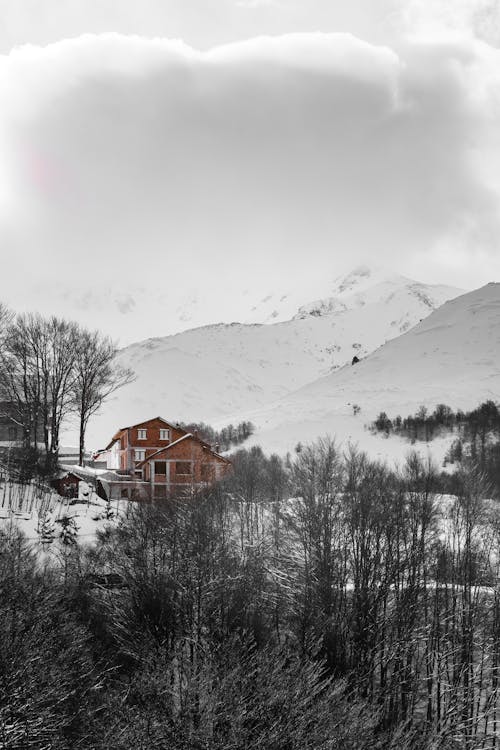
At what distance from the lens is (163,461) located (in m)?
68.4

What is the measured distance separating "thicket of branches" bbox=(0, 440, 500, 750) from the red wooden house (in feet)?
34.5

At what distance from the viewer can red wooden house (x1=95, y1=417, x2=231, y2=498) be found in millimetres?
66000

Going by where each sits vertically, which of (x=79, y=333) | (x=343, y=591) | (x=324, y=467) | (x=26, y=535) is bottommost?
(x=343, y=591)

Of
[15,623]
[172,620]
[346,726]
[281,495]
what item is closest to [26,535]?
[172,620]

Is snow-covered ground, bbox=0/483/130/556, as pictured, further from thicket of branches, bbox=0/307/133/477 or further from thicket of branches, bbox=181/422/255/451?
thicket of branches, bbox=181/422/255/451

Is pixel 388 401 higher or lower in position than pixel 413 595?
higher

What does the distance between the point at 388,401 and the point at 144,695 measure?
175318mm

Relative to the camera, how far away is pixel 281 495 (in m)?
78.8

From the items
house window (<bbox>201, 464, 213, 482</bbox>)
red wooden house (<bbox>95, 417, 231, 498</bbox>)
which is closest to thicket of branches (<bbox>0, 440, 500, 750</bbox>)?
red wooden house (<bbox>95, 417, 231, 498</bbox>)

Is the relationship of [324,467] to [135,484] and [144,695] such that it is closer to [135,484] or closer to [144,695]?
[135,484]

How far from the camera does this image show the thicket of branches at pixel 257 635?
21172 millimetres

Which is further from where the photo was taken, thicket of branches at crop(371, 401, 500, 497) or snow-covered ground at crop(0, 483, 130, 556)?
thicket of branches at crop(371, 401, 500, 497)

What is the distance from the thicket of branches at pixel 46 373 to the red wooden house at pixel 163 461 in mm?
8671

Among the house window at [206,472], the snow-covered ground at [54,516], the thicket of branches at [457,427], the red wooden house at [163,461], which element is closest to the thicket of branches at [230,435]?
the thicket of branches at [457,427]
